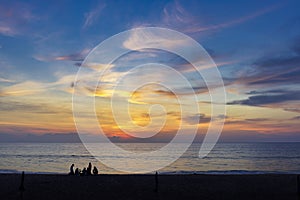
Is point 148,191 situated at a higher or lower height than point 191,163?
lower

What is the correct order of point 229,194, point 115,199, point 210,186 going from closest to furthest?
1. point 115,199
2. point 229,194
3. point 210,186

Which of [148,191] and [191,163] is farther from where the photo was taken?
[191,163]

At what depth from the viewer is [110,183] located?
23.8 metres

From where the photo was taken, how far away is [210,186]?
22828mm

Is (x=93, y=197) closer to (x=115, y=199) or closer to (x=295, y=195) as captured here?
(x=115, y=199)

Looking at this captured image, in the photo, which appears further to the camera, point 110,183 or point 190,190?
point 110,183

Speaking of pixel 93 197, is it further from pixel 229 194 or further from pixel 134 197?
pixel 229 194

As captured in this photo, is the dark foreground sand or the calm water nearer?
the dark foreground sand

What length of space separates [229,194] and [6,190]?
13838 mm

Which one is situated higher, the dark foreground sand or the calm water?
the calm water

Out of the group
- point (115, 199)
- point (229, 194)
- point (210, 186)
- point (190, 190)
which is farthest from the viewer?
point (210, 186)

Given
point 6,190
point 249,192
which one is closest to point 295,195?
point 249,192

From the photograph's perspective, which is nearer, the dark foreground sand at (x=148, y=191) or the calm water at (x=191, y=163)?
the dark foreground sand at (x=148, y=191)

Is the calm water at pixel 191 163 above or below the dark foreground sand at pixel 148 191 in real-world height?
above
